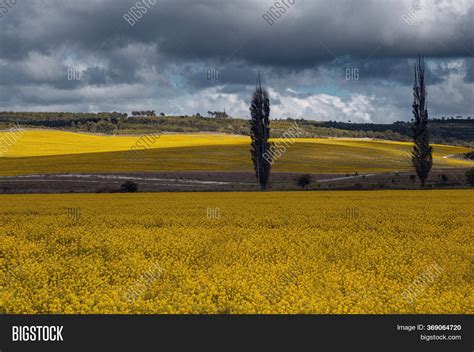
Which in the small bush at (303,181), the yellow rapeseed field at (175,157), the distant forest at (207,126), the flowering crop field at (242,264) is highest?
the distant forest at (207,126)

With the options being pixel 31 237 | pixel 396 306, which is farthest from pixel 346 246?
pixel 31 237

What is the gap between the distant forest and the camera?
145 meters

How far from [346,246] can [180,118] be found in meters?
170

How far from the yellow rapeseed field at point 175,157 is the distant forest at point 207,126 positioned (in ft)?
89.0

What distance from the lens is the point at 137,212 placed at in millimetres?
27328

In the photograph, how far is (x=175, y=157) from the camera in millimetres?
86000

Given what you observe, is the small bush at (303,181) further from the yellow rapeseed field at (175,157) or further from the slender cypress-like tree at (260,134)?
the yellow rapeseed field at (175,157)

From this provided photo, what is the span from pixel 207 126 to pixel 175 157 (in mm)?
79679

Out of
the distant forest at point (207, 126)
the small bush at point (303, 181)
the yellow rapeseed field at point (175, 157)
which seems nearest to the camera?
the small bush at point (303, 181)

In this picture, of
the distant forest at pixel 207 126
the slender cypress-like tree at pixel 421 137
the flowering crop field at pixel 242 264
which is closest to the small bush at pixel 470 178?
the slender cypress-like tree at pixel 421 137

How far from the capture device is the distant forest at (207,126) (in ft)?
476

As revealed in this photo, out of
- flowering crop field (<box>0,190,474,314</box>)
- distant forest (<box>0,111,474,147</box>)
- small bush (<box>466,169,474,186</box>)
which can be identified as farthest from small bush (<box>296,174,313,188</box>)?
distant forest (<box>0,111,474,147</box>)

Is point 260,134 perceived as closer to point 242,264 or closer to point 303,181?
point 303,181
